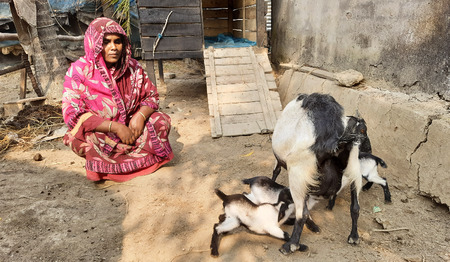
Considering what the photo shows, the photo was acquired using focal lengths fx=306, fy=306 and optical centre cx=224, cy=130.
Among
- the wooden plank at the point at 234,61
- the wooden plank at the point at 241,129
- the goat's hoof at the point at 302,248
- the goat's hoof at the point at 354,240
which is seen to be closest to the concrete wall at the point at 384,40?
the wooden plank at the point at 234,61

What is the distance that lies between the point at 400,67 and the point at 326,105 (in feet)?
5.43

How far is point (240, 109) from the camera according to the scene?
16.3 feet

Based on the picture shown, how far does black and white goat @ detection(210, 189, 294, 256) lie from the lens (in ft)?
7.75

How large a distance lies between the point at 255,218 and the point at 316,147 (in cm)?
76

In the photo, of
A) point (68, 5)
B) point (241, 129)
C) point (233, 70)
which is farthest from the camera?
point (68, 5)

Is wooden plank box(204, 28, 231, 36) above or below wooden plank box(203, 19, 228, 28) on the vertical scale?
below

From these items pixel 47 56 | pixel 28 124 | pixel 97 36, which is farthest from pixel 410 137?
pixel 47 56

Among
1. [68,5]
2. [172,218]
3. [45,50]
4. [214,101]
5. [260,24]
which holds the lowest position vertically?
[172,218]

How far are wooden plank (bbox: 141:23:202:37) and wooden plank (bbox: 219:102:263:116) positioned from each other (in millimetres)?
1939

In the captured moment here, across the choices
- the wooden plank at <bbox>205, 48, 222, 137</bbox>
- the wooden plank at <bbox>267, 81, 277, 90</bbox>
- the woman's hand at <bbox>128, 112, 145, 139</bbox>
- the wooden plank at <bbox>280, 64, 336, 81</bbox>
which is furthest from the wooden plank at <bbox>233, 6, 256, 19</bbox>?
the woman's hand at <bbox>128, 112, 145, 139</bbox>

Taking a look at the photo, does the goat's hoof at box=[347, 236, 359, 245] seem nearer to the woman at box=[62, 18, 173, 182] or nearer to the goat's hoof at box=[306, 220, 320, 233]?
the goat's hoof at box=[306, 220, 320, 233]

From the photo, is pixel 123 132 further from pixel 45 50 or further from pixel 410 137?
pixel 45 50

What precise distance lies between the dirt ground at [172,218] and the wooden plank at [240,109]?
3.21 feet

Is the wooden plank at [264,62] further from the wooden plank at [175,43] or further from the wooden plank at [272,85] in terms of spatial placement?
the wooden plank at [175,43]
